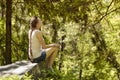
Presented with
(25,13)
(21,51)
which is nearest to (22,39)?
(21,51)

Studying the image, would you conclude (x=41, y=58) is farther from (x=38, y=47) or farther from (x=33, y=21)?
(x=33, y=21)

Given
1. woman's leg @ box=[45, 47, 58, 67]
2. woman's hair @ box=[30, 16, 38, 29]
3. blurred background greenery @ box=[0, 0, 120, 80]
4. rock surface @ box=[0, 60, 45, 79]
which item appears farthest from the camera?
blurred background greenery @ box=[0, 0, 120, 80]

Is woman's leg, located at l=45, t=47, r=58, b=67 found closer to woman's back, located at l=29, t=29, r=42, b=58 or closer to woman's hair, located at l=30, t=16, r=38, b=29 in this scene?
woman's back, located at l=29, t=29, r=42, b=58

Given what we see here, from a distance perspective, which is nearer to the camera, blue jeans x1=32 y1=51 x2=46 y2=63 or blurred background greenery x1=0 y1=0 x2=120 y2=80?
blue jeans x1=32 y1=51 x2=46 y2=63

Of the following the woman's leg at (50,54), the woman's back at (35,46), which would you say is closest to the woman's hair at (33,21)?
the woman's back at (35,46)

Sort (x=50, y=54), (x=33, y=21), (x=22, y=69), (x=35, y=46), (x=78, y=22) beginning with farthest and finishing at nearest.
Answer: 1. (x=78, y=22)
2. (x=50, y=54)
3. (x=35, y=46)
4. (x=33, y=21)
5. (x=22, y=69)

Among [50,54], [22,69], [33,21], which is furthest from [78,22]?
[22,69]

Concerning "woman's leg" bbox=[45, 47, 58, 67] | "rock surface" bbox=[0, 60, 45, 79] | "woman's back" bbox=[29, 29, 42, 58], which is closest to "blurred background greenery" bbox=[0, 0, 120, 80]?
→ "woman's leg" bbox=[45, 47, 58, 67]

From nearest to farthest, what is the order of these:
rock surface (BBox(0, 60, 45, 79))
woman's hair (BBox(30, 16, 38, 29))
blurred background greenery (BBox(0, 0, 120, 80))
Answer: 1. rock surface (BBox(0, 60, 45, 79))
2. woman's hair (BBox(30, 16, 38, 29))
3. blurred background greenery (BBox(0, 0, 120, 80))

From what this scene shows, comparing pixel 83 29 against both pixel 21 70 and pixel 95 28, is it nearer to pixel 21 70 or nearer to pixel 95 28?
pixel 95 28

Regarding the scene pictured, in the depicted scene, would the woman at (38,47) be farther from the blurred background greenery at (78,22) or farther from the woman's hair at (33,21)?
the blurred background greenery at (78,22)

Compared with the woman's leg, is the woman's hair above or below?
above

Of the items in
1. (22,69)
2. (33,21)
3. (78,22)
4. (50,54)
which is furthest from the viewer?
(78,22)

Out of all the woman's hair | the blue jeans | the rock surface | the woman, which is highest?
the woman's hair
